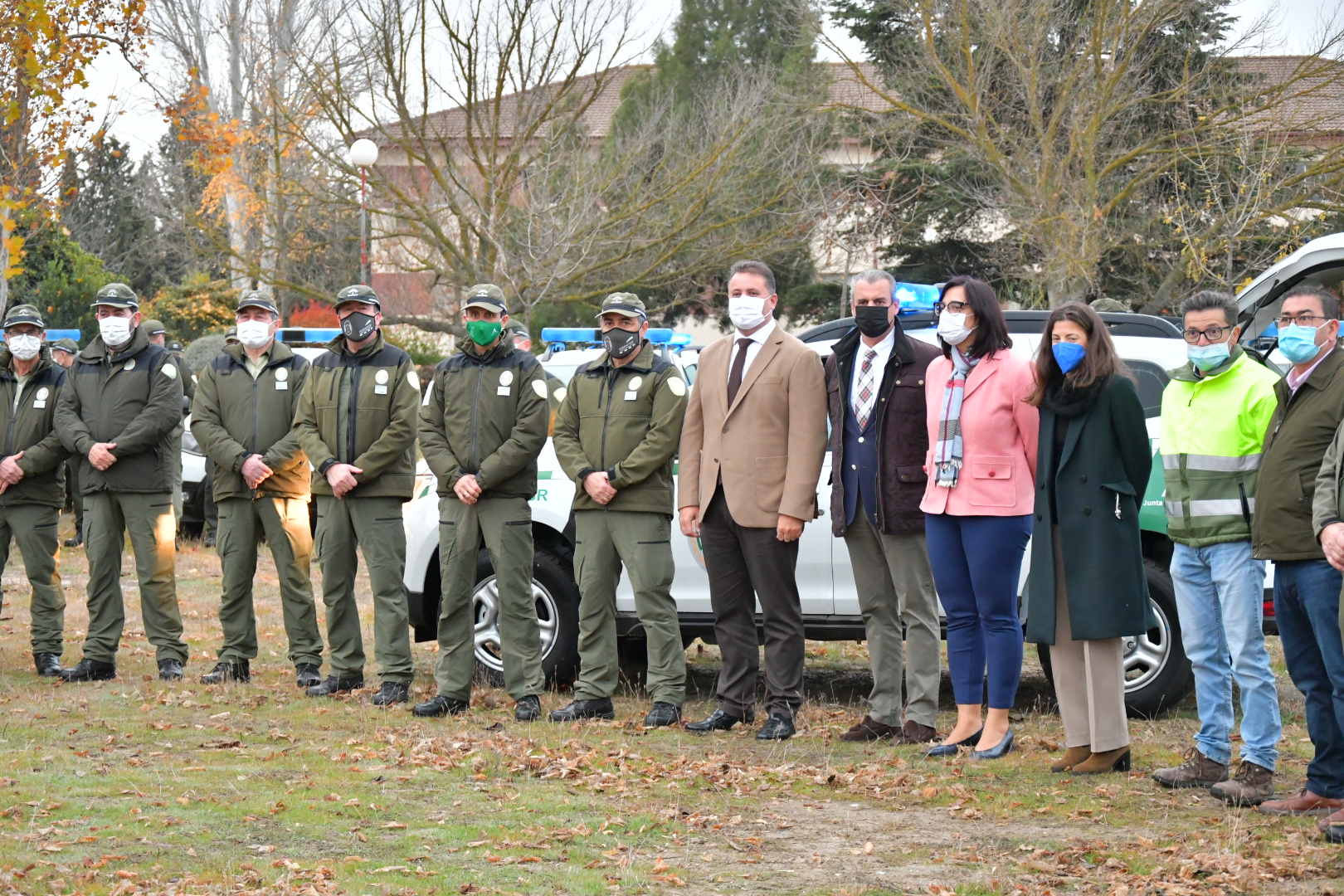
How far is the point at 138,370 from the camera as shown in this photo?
9.03 metres

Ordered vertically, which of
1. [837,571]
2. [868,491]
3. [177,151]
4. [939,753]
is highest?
[177,151]

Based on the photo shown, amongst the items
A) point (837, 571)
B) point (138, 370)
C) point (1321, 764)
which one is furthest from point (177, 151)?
point (1321, 764)

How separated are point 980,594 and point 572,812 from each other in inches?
85.6

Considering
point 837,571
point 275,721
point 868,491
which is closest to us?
point 868,491

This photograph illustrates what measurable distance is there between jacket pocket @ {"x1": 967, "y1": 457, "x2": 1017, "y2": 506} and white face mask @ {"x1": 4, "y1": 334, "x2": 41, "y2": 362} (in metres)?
6.19

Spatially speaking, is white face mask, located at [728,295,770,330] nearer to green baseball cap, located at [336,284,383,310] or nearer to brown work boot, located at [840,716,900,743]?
brown work boot, located at [840,716,900,743]

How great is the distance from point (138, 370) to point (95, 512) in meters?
0.94

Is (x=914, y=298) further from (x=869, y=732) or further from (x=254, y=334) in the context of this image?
(x=254, y=334)

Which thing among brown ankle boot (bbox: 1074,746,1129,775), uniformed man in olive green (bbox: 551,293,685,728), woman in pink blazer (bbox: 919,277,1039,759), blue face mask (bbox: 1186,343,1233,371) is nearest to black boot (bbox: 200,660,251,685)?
uniformed man in olive green (bbox: 551,293,685,728)

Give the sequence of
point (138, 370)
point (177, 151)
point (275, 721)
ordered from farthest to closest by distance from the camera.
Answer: point (177, 151) → point (138, 370) → point (275, 721)

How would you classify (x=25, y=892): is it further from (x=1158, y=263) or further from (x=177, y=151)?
(x=177, y=151)

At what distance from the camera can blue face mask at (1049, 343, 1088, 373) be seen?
622cm

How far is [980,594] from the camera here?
6.61 m

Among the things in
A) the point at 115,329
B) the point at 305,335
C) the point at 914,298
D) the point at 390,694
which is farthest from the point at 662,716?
the point at 305,335
